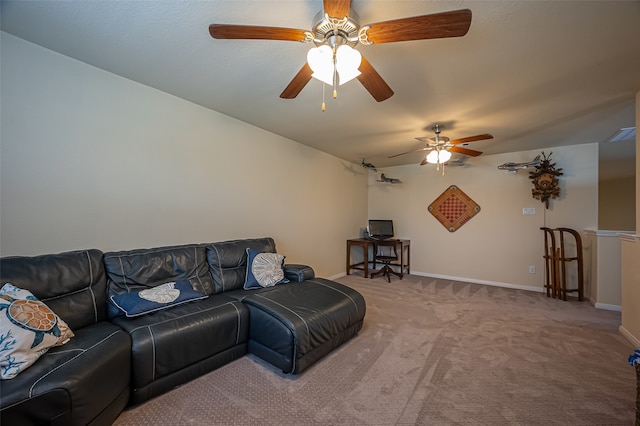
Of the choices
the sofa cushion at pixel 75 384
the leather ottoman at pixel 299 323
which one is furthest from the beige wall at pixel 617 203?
the sofa cushion at pixel 75 384

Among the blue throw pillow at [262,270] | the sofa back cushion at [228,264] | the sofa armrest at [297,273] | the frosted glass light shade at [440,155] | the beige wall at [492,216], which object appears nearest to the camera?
the sofa back cushion at [228,264]

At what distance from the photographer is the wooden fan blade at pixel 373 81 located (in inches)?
62.1

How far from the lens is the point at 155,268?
88.7 inches

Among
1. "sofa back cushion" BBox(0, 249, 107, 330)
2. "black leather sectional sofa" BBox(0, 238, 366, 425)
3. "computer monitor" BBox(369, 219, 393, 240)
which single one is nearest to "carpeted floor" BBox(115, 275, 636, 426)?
"black leather sectional sofa" BBox(0, 238, 366, 425)

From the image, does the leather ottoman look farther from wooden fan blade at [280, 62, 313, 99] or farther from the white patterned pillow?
wooden fan blade at [280, 62, 313, 99]

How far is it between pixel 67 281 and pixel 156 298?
0.56 m

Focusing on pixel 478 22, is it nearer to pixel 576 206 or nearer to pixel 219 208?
pixel 219 208

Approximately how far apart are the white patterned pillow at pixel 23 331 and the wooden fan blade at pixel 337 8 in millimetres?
2204

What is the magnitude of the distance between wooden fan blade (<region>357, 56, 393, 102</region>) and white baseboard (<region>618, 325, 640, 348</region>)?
128 inches

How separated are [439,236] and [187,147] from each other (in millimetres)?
4689

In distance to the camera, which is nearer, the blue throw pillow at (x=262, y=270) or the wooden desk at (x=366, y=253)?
the blue throw pillow at (x=262, y=270)

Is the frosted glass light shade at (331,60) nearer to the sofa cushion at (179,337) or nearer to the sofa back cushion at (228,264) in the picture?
the sofa cushion at (179,337)

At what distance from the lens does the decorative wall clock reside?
409 cm

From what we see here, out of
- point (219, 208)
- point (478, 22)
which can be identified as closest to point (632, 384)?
point (478, 22)
